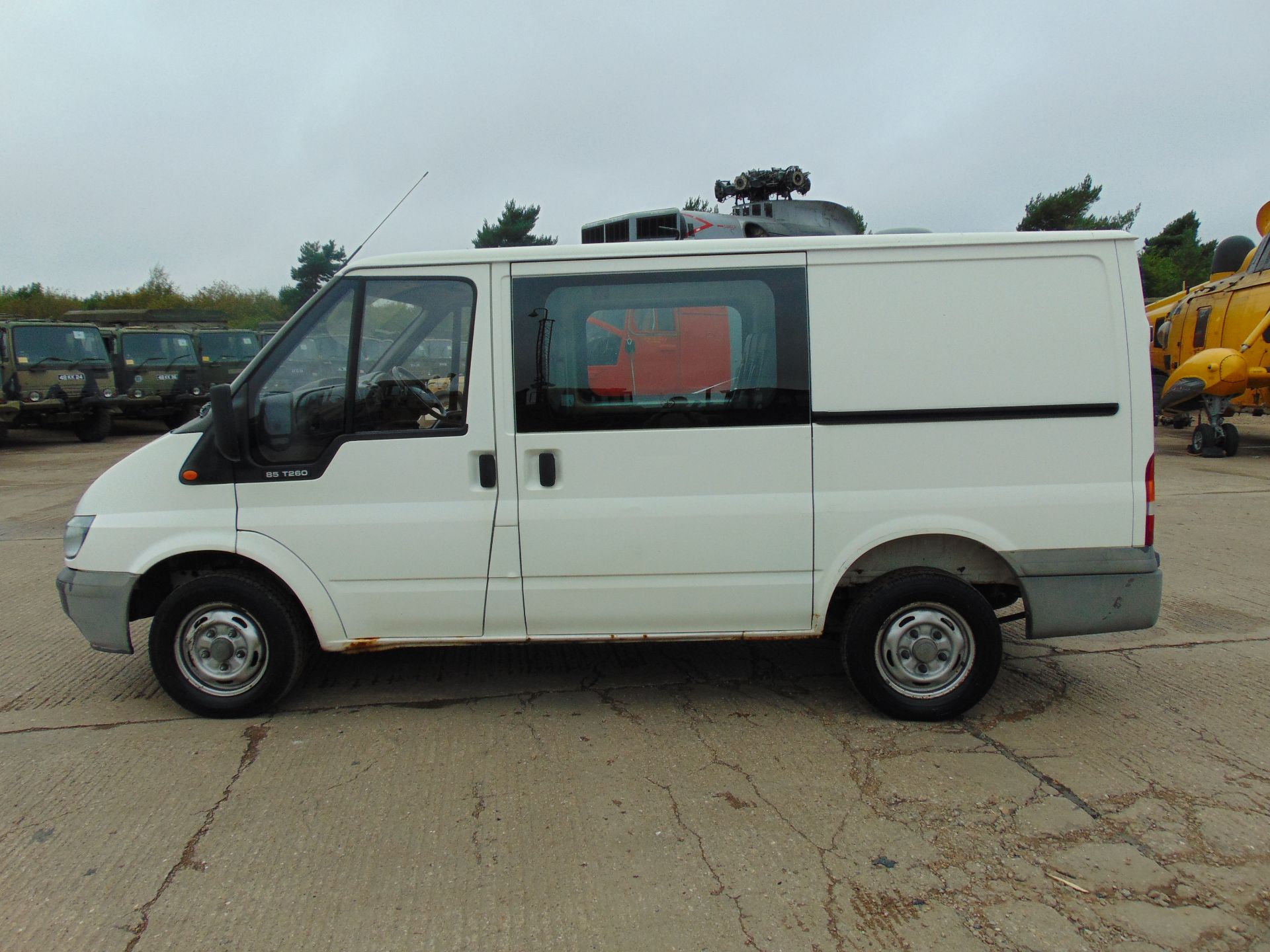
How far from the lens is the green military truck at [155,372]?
60.4 feet

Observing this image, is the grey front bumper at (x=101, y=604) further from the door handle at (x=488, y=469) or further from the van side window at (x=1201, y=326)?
the van side window at (x=1201, y=326)

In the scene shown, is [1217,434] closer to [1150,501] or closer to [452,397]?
[1150,501]

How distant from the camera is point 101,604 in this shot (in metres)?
4.08

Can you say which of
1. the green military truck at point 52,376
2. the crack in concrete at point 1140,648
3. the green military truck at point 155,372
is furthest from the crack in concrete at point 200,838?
the green military truck at point 155,372

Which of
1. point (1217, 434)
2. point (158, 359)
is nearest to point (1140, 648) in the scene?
point (1217, 434)

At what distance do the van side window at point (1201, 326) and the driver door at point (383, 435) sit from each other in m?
13.3

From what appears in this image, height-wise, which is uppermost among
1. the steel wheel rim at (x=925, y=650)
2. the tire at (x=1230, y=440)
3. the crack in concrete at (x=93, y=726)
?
the tire at (x=1230, y=440)

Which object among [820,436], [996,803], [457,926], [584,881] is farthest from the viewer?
[820,436]

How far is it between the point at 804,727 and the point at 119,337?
1869 cm

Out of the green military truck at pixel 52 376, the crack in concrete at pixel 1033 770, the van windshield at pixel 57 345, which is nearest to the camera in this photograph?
the crack in concrete at pixel 1033 770

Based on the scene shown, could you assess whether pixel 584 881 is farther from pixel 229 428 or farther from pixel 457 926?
pixel 229 428

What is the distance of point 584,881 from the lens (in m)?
2.96

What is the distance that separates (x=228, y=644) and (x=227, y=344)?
1809cm

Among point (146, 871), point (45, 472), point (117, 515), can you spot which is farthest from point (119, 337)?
point (146, 871)
